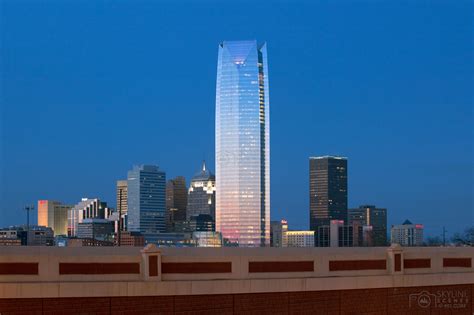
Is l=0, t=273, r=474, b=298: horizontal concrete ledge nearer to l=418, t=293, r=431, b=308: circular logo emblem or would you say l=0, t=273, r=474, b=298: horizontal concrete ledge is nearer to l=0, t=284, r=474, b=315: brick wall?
l=0, t=284, r=474, b=315: brick wall

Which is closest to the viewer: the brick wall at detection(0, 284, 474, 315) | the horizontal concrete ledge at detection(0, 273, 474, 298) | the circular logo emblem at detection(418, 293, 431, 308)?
the horizontal concrete ledge at detection(0, 273, 474, 298)

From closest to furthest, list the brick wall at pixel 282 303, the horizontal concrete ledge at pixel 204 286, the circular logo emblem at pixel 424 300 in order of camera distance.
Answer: the horizontal concrete ledge at pixel 204 286 → the brick wall at pixel 282 303 → the circular logo emblem at pixel 424 300

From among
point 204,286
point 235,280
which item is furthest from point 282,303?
point 204,286

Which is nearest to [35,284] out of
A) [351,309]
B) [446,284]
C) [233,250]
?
[233,250]

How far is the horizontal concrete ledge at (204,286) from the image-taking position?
27.4 metres

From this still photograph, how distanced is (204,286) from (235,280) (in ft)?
3.96

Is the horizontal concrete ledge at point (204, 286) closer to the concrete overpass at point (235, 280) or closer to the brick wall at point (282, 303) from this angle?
the concrete overpass at point (235, 280)

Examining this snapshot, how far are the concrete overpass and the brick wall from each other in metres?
0.03


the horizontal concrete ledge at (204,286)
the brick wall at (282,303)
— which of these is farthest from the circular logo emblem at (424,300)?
the horizontal concrete ledge at (204,286)

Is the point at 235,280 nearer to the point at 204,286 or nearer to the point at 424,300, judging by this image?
the point at 204,286

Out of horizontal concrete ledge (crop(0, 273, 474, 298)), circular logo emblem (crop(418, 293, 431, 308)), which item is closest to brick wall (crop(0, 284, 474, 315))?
circular logo emblem (crop(418, 293, 431, 308))

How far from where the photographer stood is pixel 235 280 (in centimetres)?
3011

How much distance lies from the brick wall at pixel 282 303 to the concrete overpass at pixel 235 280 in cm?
3

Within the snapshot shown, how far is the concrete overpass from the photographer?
90.8 ft
